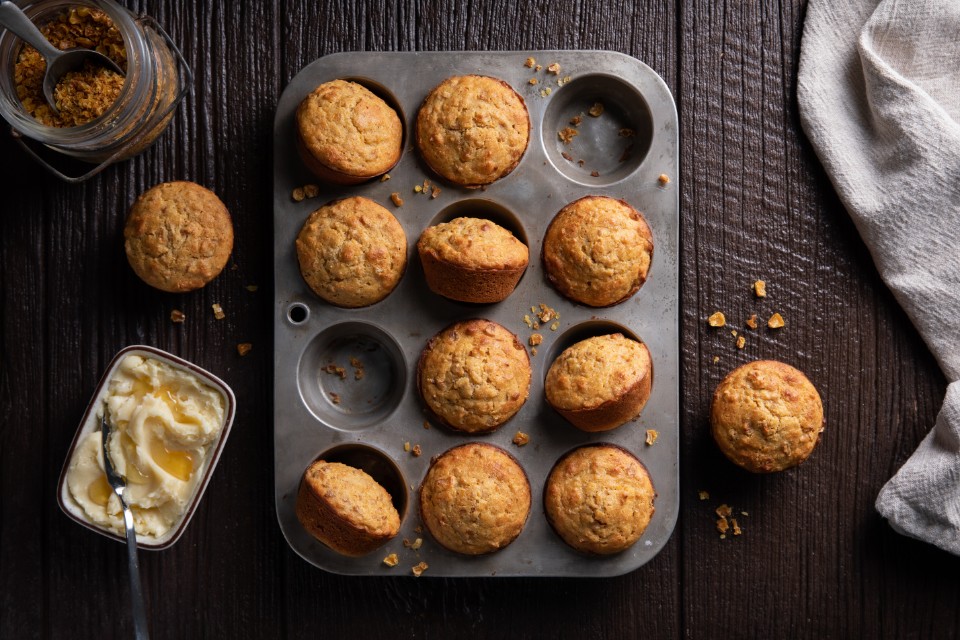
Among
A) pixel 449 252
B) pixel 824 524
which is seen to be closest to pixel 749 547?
pixel 824 524

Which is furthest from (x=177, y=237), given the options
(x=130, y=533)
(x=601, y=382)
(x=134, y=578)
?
(x=601, y=382)

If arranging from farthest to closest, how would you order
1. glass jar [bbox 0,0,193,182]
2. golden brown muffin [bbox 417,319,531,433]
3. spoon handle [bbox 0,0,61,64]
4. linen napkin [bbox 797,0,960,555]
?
linen napkin [bbox 797,0,960,555] → golden brown muffin [bbox 417,319,531,433] → glass jar [bbox 0,0,193,182] → spoon handle [bbox 0,0,61,64]

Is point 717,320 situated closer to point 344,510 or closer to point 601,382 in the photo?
point 601,382

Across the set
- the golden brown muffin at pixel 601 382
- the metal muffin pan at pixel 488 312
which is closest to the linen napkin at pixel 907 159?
the metal muffin pan at pixel 488 312

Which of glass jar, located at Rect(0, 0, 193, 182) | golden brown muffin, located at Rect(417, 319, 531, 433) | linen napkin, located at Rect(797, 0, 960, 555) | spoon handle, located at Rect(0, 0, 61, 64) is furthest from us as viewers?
linen napkin, located at Rect(797, 0, 960, 555)

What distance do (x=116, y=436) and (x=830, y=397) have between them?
2.01 m

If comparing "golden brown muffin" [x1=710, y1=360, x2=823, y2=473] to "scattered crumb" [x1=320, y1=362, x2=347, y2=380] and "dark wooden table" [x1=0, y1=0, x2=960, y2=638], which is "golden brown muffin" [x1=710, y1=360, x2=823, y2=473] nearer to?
"dark wooden table" [x1=0, y1=0, x2=960, y2=638]

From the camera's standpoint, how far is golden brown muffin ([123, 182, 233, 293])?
2.07 meters

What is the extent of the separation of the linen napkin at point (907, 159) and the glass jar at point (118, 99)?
177 centimetres

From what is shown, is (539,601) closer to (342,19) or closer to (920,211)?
(920,211)

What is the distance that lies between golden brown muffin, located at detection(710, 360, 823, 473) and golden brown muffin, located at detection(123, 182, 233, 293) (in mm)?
1440

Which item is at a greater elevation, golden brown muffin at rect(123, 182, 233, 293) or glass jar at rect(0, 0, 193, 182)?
glass jar at rect(0, 0, 193, 182)

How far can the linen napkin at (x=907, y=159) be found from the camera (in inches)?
84.5

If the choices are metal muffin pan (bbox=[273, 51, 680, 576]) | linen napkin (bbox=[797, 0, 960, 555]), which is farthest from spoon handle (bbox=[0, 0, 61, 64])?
linen napkin (bbox=[797, 0, 960, 555])
